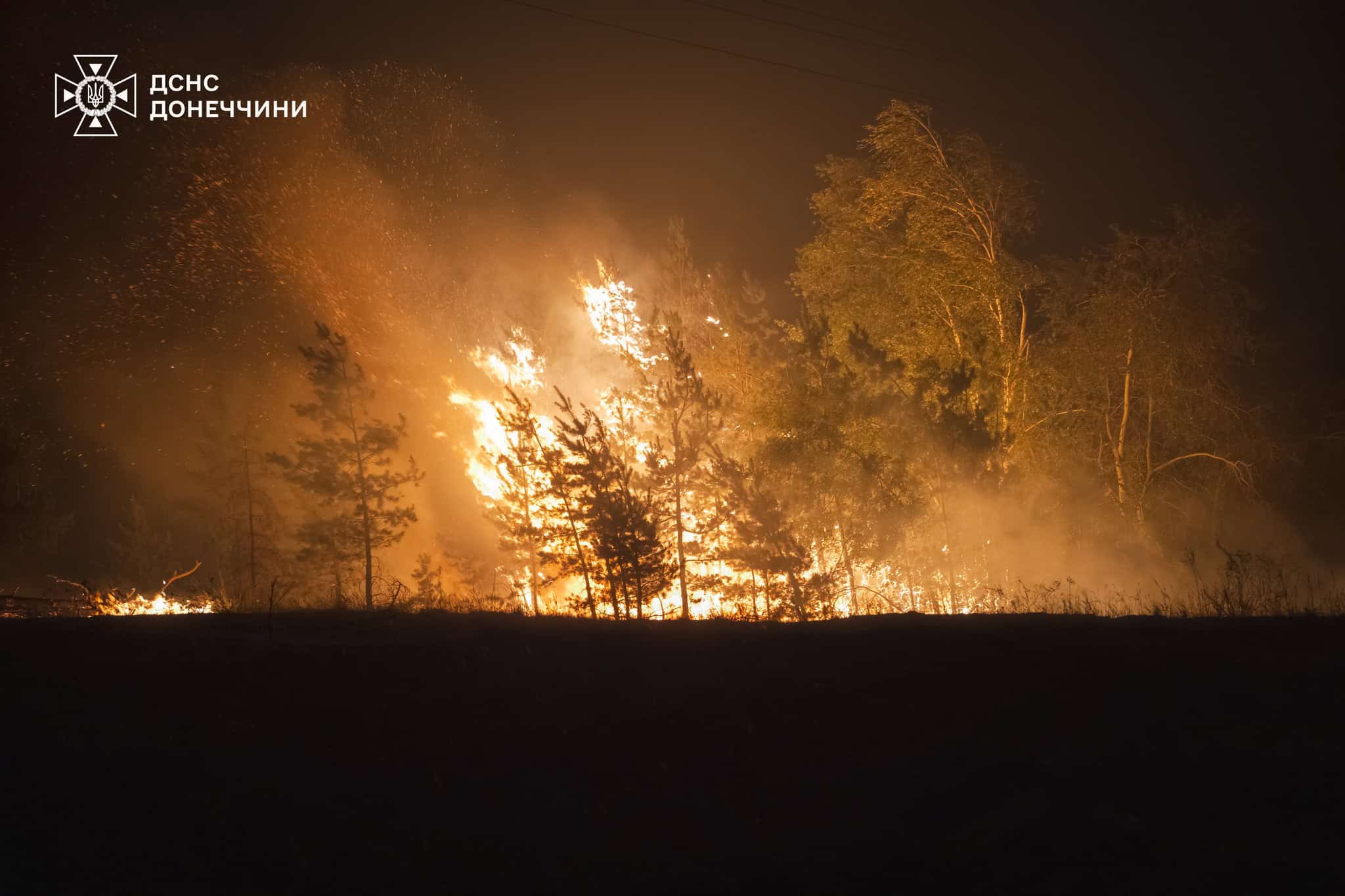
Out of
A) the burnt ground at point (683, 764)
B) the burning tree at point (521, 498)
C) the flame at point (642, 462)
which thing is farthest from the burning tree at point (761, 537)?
the burnt ground at point (683, 764)

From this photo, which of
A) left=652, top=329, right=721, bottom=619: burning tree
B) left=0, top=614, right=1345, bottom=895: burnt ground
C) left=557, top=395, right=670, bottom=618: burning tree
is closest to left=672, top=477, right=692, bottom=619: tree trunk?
left=652, top=329, right=721, bottom=619: burning tree

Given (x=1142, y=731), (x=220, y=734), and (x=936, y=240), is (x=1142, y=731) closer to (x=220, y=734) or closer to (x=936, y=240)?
(x=220, y=734)

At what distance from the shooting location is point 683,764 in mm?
7906

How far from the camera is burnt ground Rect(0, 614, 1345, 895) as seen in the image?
20.9ft

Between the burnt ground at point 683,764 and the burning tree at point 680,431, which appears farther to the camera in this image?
the burning tree at point 680,431

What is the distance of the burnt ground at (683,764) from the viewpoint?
20.9 ft

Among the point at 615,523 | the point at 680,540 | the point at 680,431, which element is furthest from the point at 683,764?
the point at 680,431

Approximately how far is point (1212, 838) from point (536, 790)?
15.4ft

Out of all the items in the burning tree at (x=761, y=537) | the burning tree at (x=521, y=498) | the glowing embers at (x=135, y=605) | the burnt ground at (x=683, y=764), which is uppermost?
the burning tree at (x=521, y=498)

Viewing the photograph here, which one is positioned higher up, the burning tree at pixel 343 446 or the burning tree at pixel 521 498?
the burning tree at pixel 343 446

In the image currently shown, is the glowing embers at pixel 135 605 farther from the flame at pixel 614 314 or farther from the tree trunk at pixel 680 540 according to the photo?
the flame at pixel 614 314

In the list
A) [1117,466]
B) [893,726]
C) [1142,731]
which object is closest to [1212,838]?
[1142,731]

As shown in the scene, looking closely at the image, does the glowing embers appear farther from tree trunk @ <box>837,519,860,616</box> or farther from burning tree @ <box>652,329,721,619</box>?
tree trunk @ <box>837,519,860,616</box>

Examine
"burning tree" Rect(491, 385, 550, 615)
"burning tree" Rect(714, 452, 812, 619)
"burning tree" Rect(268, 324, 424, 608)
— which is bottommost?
"burning tree" Rect(714, 452, 812, 619)
